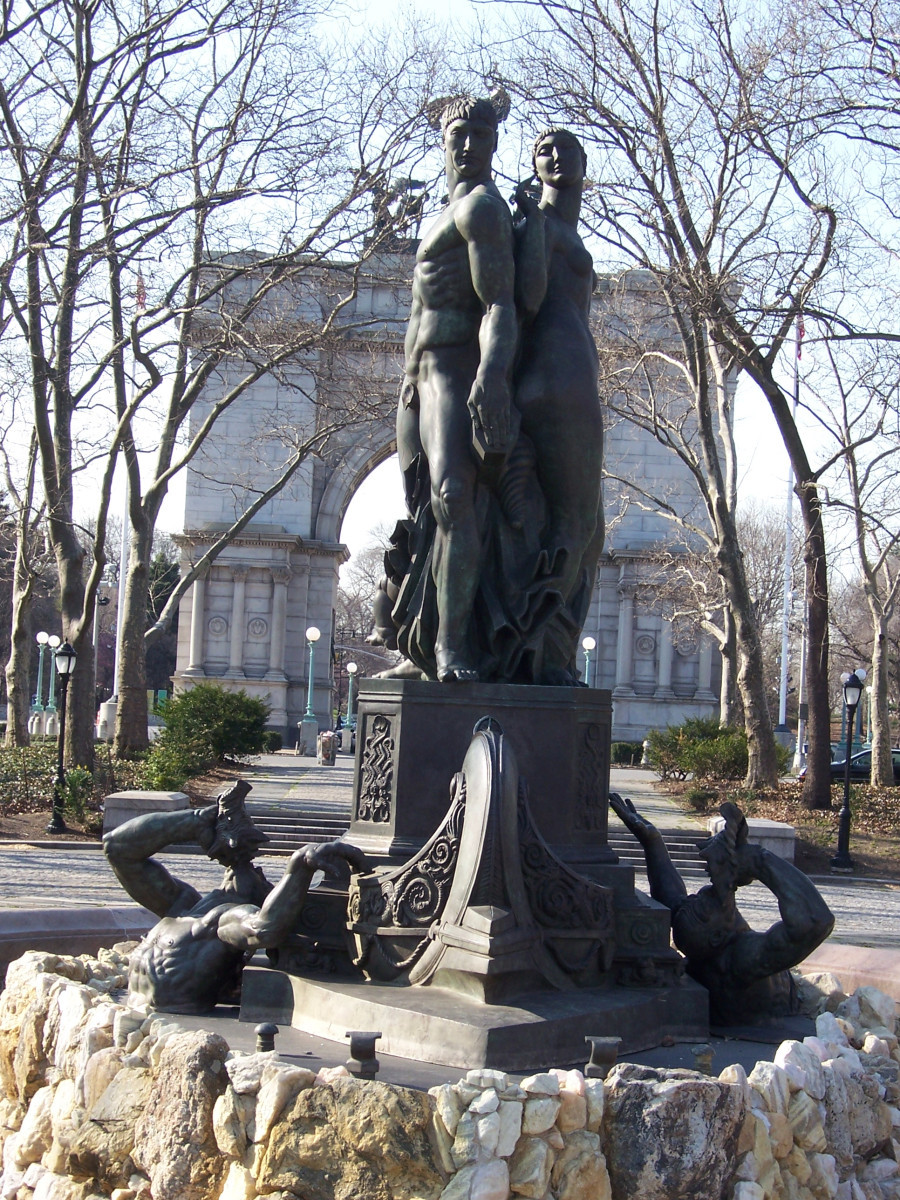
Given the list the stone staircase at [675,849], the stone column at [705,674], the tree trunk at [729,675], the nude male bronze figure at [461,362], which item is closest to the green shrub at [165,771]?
the stone staircase at [675,849]

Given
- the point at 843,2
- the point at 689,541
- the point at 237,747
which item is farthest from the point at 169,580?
the point at 843,2

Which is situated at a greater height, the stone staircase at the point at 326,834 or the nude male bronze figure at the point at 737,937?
the nude male bronze figure at the point at 737,937

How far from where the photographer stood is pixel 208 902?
562cm

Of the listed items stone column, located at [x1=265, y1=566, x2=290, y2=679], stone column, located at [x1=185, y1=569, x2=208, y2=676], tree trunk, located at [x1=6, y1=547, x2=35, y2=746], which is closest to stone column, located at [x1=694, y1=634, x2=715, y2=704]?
stone column, located at [x1=265, y1=566, x2=290, y2=679]

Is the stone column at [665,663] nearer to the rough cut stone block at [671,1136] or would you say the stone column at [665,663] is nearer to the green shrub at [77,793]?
the green shrub at [77,793]

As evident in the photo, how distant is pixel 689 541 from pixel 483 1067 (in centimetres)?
3772

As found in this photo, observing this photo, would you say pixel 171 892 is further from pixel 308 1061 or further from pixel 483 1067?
pixel 483 1067

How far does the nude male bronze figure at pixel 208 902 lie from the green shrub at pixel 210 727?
1752cm

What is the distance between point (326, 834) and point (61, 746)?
4193 millimetres

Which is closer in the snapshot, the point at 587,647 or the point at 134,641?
the point at 134,641

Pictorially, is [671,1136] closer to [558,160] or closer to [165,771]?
[558,160]

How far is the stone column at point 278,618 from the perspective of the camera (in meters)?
42.7

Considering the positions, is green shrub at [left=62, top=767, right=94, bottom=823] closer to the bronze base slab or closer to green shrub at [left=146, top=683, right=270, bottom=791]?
green shrub at [left=146, top=683, right=270, bottom=791]

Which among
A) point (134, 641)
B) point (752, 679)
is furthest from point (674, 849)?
point (134, 641)
